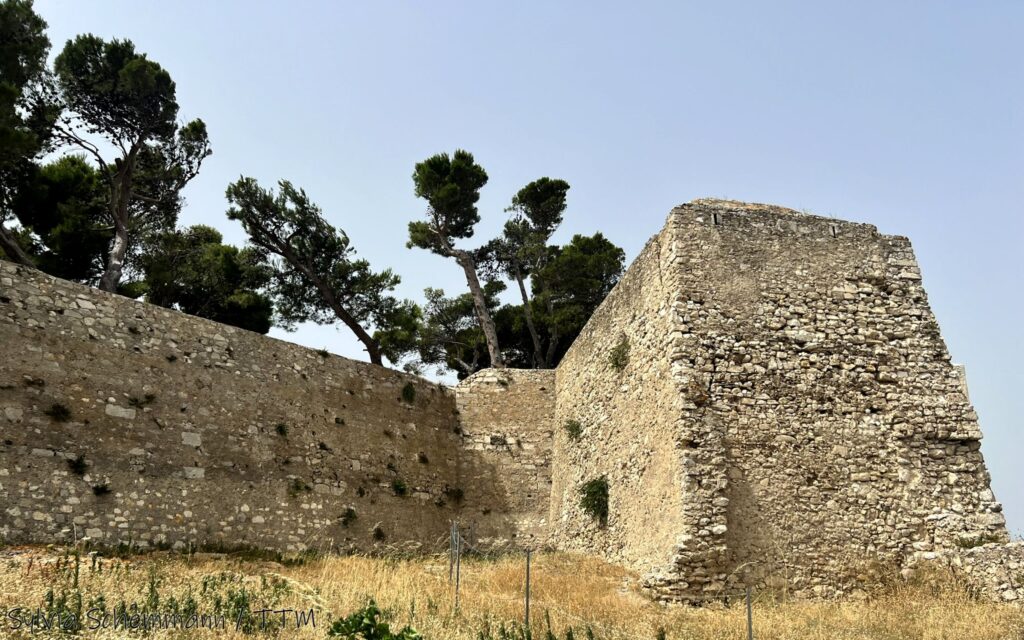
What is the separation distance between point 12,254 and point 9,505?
6.48 m

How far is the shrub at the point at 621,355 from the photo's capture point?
13.6 meters

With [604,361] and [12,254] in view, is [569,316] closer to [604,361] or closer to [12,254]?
[604,361]

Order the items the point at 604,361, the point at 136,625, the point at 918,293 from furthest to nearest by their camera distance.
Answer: the point at 604,361
the point at 918,293
the point at 136,625

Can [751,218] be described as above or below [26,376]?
above

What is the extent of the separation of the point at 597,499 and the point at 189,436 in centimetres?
689

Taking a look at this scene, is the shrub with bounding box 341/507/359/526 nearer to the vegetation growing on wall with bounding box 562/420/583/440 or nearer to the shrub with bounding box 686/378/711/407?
the vegetation growing on wall with bounding box 562/420/583/440

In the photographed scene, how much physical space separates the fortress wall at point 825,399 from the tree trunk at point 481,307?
452 inches

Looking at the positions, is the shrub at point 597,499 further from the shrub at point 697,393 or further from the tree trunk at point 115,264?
the tree trunk at point 115,264

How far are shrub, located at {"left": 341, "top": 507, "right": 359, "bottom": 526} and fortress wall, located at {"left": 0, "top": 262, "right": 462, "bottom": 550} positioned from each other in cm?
10

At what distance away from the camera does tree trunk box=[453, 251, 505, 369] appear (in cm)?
2312

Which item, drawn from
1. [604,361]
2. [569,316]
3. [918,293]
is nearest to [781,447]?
[918,293]

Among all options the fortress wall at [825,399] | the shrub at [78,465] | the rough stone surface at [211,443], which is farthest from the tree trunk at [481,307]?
the shrub at [78,465]

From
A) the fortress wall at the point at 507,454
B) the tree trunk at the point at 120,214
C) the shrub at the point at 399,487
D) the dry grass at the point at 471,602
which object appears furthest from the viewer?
the tree trunk at the point at 120,214

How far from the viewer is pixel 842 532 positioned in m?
10.6
